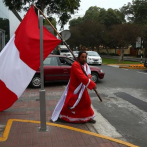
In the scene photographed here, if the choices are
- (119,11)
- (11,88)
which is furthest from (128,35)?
(119,11)

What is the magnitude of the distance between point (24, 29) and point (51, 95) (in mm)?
4238

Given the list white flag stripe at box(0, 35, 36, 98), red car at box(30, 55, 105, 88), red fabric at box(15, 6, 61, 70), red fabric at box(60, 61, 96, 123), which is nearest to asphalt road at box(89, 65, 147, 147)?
red fabric at box(60, 61, 96, 123)

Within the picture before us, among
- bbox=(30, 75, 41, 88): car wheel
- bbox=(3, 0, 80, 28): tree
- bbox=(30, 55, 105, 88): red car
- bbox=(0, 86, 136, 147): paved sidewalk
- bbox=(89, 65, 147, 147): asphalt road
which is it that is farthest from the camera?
bbox=(3, 0, 80, 28): tree

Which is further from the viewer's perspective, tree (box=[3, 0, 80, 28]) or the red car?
tree (box=[3, 0, 80, 28])

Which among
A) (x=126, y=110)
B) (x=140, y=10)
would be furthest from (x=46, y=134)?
(x=140, y=10)

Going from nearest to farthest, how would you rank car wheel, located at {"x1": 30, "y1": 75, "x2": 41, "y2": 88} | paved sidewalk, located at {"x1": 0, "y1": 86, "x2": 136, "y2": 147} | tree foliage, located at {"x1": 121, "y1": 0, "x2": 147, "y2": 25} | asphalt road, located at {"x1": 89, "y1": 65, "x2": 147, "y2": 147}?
paved sidewalk, located at {"x1": 0, "y1": 86, "x2": 136, "y2": 147}, asphalt road, located at {"x1": 89, "y1": 65, "x2": 147, "y2": 147}, car wheel, located at {"x1": 30, "y1": 75, "x2": 41, "y2": 88}, tree foliage, located at {"x1": 121, "y1": 0, "x2": 147, "y2": 25}

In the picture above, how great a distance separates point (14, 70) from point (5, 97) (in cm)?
68

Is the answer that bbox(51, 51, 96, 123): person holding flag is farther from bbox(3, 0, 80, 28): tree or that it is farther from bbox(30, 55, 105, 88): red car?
bbox(3, 0, 80, 28): tree

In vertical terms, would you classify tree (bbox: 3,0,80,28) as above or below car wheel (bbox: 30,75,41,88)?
above

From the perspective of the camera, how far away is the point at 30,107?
6699 millimetres

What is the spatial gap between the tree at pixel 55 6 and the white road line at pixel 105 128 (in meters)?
16.9

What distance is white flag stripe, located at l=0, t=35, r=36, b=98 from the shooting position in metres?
4.63

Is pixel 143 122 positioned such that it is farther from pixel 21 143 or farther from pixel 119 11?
pixel 119 11

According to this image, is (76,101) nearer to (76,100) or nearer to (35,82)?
(76,100)
